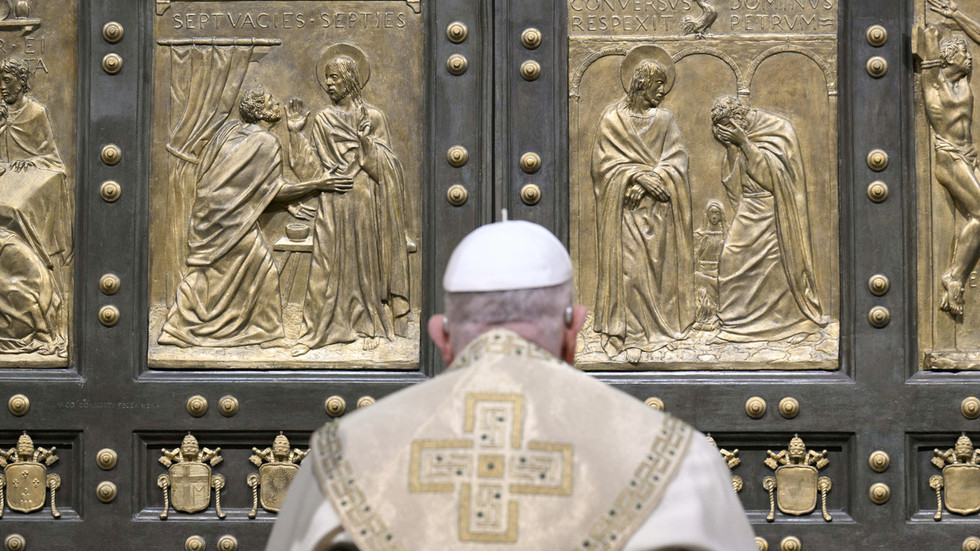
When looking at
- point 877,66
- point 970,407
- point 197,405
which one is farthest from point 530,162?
point 970,407

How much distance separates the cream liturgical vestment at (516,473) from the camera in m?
2.49

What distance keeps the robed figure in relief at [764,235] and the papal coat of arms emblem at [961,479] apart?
0.76m

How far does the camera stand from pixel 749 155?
5.84m

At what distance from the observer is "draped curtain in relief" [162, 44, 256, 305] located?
5.95 metres

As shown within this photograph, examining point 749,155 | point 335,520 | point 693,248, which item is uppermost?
point 749,155

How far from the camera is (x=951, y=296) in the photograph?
5773mm

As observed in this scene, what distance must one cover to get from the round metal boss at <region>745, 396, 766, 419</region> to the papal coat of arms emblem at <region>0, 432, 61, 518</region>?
292 cm

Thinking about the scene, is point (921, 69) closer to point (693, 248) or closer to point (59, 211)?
point (693, 248)

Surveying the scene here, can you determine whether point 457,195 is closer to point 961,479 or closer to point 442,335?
point 961,479

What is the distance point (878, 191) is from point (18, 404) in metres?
3.71

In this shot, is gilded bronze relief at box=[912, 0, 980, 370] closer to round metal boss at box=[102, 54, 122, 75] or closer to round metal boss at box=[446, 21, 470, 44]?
round metal boss at box=[446, 21, 470, 44]

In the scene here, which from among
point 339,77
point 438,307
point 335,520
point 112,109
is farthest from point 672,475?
point 112,109

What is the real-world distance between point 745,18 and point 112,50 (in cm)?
271

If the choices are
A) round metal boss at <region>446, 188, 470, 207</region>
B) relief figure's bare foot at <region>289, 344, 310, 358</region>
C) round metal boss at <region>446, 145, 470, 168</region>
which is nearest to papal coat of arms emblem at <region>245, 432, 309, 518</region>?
relief figure's bare foot at <region>289, 344, 310, 358</region>
